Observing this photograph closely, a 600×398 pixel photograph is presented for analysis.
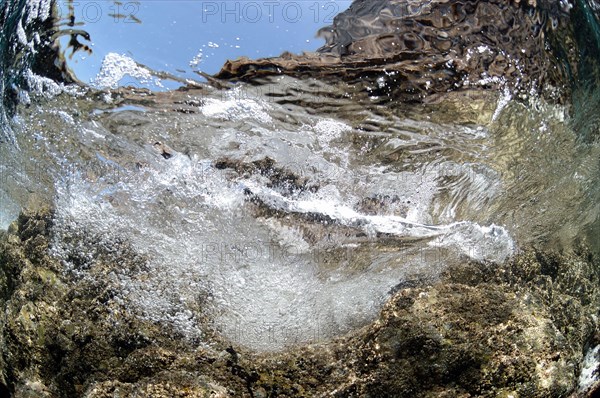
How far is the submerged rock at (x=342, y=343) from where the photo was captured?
3.00m

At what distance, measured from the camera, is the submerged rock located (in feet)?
9.84

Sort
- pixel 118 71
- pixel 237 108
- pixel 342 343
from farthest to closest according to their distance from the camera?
pixel 342 343 → pixel 237 108 → pixel 118 71

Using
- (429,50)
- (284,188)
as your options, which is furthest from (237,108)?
(429,50)

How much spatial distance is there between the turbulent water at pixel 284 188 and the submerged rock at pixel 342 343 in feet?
0.36

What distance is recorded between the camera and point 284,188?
3.21m

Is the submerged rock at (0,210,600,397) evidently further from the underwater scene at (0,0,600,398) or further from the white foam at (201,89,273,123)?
the white foam at (201,89,273,123)

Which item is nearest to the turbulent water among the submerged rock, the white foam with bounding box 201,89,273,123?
the white foam with bounding box 201,89,273,123

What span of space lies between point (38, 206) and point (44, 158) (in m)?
0.43

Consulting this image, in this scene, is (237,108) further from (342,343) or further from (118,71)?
(342,343)

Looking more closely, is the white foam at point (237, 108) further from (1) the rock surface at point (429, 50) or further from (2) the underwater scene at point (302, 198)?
(1) the rock surface at point (429, 50)

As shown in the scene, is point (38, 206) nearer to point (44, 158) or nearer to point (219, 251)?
point (44, 158)

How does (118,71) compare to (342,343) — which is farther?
(342,343)

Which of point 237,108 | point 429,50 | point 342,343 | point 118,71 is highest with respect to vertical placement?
point 429,50

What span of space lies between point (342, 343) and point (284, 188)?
3.36 feet
